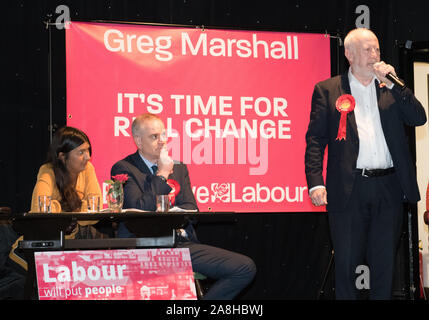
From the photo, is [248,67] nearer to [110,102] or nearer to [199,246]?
[110,102]

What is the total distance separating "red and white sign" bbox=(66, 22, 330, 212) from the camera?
475 cm

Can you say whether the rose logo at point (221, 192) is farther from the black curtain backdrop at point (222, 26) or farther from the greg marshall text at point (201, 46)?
the greg marshall text at point (201, 46)

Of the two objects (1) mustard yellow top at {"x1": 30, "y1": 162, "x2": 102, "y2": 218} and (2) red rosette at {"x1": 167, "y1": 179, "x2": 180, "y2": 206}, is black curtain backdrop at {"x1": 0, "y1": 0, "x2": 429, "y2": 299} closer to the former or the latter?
(1) mustard yellow top at {"x1": 30, "y1": 162, "x2": 102, "y2": 218}

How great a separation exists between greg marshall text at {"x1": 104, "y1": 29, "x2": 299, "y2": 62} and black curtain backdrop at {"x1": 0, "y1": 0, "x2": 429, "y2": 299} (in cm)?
12

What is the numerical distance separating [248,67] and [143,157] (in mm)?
1698

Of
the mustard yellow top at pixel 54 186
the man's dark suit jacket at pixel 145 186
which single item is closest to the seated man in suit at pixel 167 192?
the man's dark suit jacket at pixel 145 186

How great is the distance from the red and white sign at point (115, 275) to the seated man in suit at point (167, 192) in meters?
0.31

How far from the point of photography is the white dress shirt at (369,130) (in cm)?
318

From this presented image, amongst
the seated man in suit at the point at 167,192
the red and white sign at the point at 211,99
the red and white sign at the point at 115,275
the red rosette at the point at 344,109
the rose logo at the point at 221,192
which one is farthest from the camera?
the rose logo at the point at 221,192

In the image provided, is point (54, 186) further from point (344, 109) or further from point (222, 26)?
point (222, 26)

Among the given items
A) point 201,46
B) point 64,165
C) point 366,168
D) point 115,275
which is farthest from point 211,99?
point 115,275

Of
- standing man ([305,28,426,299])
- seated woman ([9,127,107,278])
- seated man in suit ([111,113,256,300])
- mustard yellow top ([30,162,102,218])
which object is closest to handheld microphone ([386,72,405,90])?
standing man ([305,28,426,299])

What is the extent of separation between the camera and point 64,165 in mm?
3744
